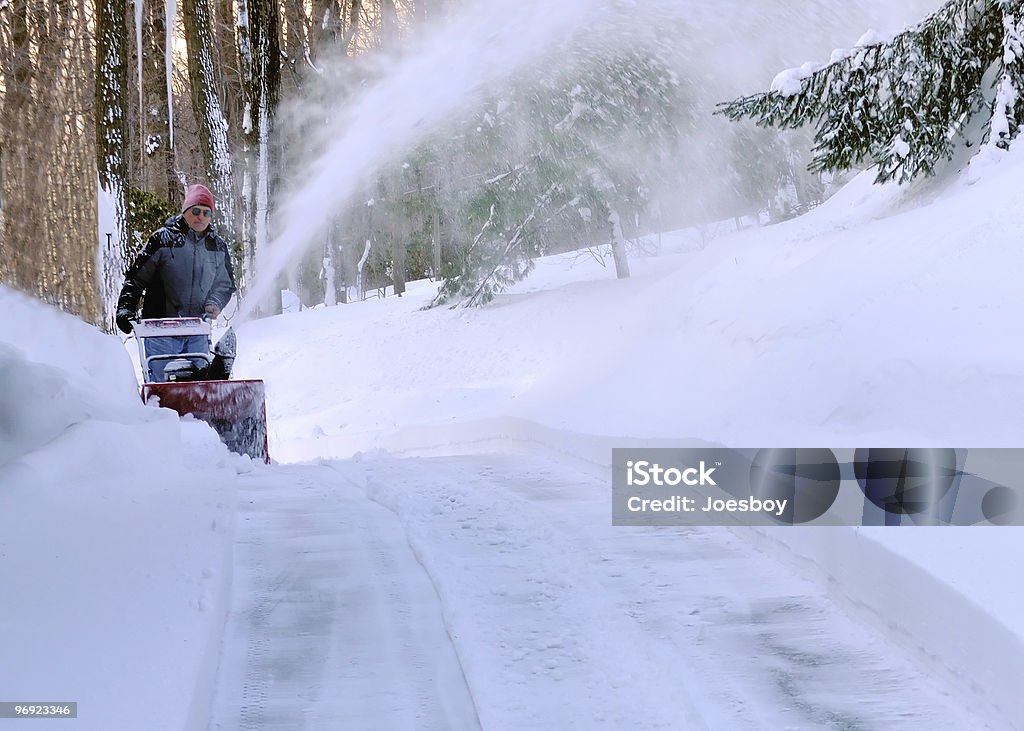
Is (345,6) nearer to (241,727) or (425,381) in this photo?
(425,381)

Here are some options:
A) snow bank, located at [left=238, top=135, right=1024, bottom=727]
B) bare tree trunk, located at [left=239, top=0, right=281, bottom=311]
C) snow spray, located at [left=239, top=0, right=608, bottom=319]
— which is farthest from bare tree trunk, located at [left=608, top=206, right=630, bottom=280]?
bare tree trunk, located at [left=239, top=0, right=281, bottom=311]

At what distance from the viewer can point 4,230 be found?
12.8m

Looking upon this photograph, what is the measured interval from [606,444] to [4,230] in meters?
9.69

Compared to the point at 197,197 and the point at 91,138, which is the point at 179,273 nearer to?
the point at 197,197

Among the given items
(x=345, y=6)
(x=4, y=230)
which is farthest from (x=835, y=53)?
(x=345, y=6)

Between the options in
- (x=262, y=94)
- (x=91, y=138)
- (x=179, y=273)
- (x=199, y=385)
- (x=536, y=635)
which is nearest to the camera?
(x=536, y=635)

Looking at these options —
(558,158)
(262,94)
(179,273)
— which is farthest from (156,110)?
(179,273)

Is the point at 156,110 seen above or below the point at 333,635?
above

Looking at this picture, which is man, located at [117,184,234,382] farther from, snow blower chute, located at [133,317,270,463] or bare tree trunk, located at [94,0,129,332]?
bare tree trunk, located at [94,0,129,332]

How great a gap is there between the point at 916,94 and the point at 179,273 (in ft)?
17.2

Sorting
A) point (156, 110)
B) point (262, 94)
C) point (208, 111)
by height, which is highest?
point (156, 110)

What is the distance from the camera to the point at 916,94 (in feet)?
24.5
